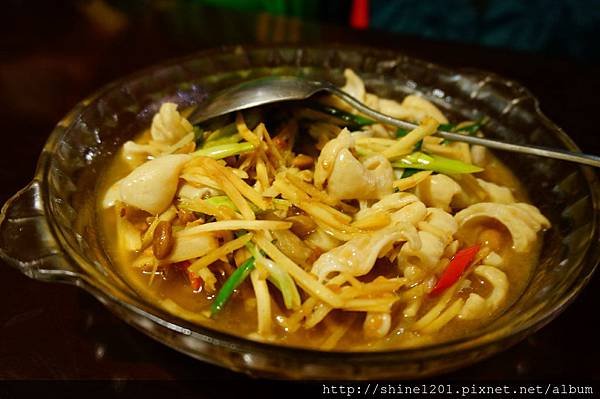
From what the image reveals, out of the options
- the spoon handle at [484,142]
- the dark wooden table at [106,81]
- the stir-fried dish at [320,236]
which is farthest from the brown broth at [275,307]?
the spoon handle at [484,142]

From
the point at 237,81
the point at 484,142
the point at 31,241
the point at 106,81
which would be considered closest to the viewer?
the point at 31,241

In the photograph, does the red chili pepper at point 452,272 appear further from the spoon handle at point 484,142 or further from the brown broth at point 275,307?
the spoon handle at point 484,142

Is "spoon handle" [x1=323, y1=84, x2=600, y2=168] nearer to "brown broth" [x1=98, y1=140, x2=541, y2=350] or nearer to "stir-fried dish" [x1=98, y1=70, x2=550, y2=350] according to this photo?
"stir-fried dish" [x1=98, y1=70, x2=550, y2=350]

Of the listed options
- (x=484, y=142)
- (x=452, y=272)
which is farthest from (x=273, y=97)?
(x=452, y=272)

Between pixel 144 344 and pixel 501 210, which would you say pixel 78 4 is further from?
pixel 501 210

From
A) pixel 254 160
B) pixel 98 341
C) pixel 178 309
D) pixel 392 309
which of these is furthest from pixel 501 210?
pixel 98 341

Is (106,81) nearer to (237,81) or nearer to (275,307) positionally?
(237,81)
